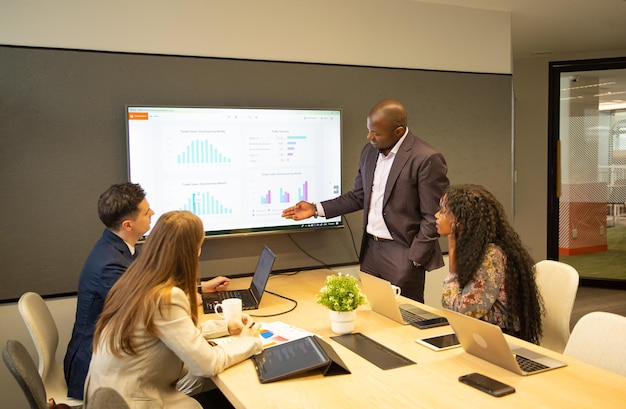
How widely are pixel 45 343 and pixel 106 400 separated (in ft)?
3.76

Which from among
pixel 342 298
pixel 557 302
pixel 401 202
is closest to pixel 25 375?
pixel 342 298

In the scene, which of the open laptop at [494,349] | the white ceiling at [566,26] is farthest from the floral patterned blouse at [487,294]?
the white ceiling at [566,26]

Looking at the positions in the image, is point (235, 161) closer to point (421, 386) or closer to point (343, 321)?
point (343, 321)

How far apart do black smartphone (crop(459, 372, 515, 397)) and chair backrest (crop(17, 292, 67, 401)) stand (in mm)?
1674

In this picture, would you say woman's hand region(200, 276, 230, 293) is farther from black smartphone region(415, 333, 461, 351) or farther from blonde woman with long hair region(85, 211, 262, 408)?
black smartphone region(415, 333, 461, 351)

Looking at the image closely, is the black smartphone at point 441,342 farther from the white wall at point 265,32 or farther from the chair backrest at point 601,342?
the white wall at point 265,32

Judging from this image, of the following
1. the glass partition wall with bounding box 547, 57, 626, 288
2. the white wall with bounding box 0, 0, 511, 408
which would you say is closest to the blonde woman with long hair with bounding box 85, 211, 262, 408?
the white wall with bounding box 0, 0, 511, 408

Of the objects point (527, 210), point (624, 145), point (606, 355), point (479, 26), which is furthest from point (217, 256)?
point (624, 145)

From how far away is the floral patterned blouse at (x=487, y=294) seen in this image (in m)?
2.19

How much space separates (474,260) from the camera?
2.23m

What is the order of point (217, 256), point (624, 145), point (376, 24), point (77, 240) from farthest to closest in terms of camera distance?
point (624, 145)
point (376, 24)
point (217, 256)
point (77, 240)

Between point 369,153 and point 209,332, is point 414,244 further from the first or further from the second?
point 209,332

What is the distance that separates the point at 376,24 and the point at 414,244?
177 cm

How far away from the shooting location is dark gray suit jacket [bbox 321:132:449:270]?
2949 mm
